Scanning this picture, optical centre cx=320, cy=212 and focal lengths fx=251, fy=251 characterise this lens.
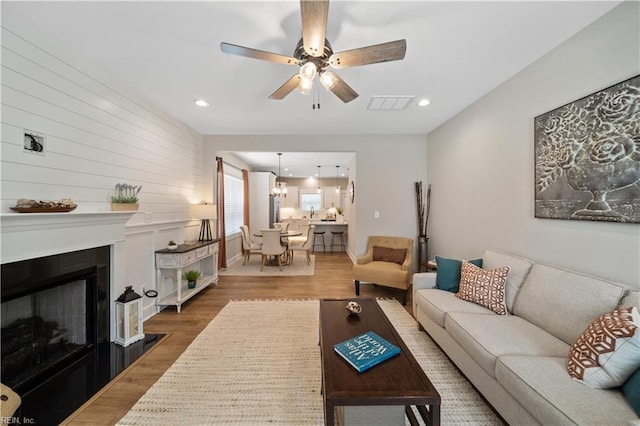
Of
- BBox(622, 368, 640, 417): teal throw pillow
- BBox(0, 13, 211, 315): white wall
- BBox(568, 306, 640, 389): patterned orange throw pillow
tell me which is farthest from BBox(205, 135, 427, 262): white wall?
BBox(622, 368, 640, 417): teal throw pillow

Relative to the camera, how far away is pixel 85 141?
7.47ft

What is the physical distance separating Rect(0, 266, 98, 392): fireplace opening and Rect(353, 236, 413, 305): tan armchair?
3.17 m

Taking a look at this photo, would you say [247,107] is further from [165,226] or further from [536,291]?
[536,291]

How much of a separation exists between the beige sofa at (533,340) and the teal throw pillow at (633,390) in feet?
0.09

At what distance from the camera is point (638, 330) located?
1237 millimetres

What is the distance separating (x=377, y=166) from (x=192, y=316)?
12.1 ft

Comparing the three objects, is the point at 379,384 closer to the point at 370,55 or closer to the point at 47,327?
the point at 370,55

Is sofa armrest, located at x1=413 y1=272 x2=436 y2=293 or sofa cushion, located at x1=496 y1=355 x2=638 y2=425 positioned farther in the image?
sofa armrest, located at x1=413 y1=272 x2=436 y2=293

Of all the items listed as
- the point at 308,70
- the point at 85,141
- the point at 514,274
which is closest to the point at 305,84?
the point at 308,70

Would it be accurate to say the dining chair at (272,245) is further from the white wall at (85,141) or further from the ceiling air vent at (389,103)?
the ceiling air vent at (389,103)

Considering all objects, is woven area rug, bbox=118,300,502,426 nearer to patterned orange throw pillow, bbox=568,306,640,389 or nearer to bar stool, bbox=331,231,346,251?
patterned orange throw pillow, bbox=568,306,640,389

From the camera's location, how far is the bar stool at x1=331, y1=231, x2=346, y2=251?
8.06 meters

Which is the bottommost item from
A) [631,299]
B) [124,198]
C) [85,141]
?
[631,299]

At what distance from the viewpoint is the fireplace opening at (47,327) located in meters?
1.78
